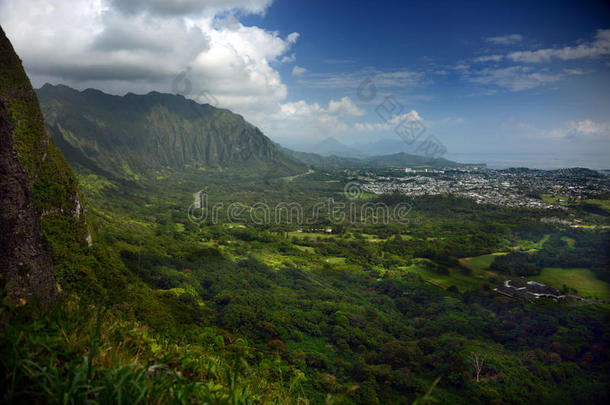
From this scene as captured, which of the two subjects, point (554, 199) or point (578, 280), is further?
point (554, 199)

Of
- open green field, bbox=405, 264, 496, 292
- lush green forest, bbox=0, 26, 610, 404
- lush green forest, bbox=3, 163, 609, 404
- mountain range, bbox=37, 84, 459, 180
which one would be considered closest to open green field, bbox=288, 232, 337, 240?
lush green forest, bbox=0, 26, 610, 404

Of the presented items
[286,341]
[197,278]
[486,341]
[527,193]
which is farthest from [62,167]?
[527,193]

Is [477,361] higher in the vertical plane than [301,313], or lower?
higher

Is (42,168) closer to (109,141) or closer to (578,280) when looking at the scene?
(578,280)

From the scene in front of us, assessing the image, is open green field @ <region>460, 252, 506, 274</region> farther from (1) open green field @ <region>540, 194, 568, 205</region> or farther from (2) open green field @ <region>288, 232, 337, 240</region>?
(1) open green field @ <region>540, 194, 568, 205</region>

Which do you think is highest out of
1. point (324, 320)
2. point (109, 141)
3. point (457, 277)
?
point (109, 141)

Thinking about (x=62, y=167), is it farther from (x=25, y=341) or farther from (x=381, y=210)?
(x=381, y=210)

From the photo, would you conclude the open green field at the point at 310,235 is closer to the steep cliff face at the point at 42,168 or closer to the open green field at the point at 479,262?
the open green field at the point at 479,262

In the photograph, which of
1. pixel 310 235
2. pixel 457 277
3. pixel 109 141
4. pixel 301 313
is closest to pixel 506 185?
pixel 310 235
